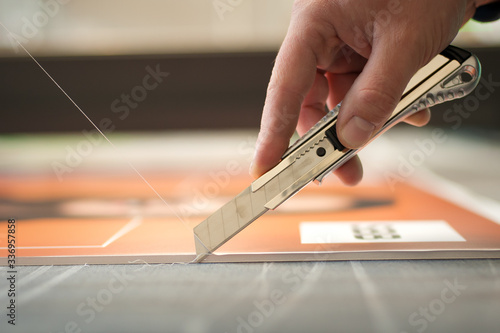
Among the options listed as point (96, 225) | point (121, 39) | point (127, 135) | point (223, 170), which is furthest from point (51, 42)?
point (96, 225)

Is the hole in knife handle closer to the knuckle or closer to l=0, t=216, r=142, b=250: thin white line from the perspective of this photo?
the knuckle

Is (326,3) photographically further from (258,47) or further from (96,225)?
(258,47)

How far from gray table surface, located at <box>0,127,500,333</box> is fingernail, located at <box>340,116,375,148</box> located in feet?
0.53

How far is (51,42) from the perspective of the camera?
246cm

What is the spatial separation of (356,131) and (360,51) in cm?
19

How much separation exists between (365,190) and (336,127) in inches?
21.2

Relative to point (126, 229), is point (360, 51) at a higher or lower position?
higher

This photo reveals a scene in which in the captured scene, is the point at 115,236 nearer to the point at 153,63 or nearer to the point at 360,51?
the point at 360,51

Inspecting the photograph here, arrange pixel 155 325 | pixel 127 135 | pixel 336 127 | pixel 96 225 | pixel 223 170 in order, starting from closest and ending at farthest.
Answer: pixel 155 325, pixel 336 127, pixel 96 225, pixel 223 170, pixel 127 135

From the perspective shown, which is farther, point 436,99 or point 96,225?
point 96,225

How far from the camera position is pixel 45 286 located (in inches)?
21.9

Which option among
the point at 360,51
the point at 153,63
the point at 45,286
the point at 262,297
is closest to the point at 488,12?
the point at 360,51

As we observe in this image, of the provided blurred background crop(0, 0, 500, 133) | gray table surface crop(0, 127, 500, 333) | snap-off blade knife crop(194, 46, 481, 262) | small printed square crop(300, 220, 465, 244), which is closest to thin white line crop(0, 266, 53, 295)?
gray table surface crop(0, 127, 500, 333)

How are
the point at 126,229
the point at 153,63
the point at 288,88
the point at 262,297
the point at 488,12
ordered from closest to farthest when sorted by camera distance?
1. the point at 262,297
2. the point at 288,88
3. the point at 126,229
4. the point at 488,12
5. the point at 153,63
